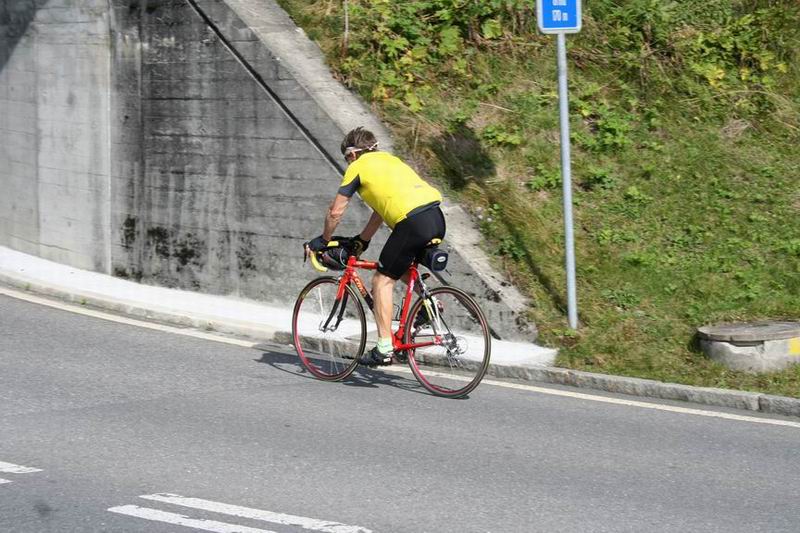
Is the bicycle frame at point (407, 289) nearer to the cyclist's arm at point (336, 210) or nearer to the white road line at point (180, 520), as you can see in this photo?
the cyclist's arm at point (336, 210)

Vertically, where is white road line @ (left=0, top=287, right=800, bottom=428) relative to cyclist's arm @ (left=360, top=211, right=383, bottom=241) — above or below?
below

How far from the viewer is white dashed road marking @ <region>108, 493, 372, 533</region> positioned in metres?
5.14

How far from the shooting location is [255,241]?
1146 centimetres

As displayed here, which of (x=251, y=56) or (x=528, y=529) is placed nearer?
(x=528, y=529)

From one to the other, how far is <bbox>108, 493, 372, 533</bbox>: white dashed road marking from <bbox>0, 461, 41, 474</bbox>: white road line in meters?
0.85

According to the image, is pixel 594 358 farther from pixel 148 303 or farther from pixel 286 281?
pixel 148 303

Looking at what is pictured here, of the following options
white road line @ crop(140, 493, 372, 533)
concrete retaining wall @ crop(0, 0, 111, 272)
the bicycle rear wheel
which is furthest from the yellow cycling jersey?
concrete retaining wall @ crop(0, 0, 111, 272)

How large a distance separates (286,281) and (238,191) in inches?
46.5

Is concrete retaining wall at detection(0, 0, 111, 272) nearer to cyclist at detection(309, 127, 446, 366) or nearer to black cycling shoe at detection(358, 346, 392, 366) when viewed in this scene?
black cycling shoe at detection(358, 346, 392, 366)

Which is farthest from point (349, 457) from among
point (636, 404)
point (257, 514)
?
point (636, 404)

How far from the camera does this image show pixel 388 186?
7871mm

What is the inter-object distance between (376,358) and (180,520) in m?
3.25

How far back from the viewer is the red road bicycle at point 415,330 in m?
8.03

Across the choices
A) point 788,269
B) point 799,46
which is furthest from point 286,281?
point 799,46
